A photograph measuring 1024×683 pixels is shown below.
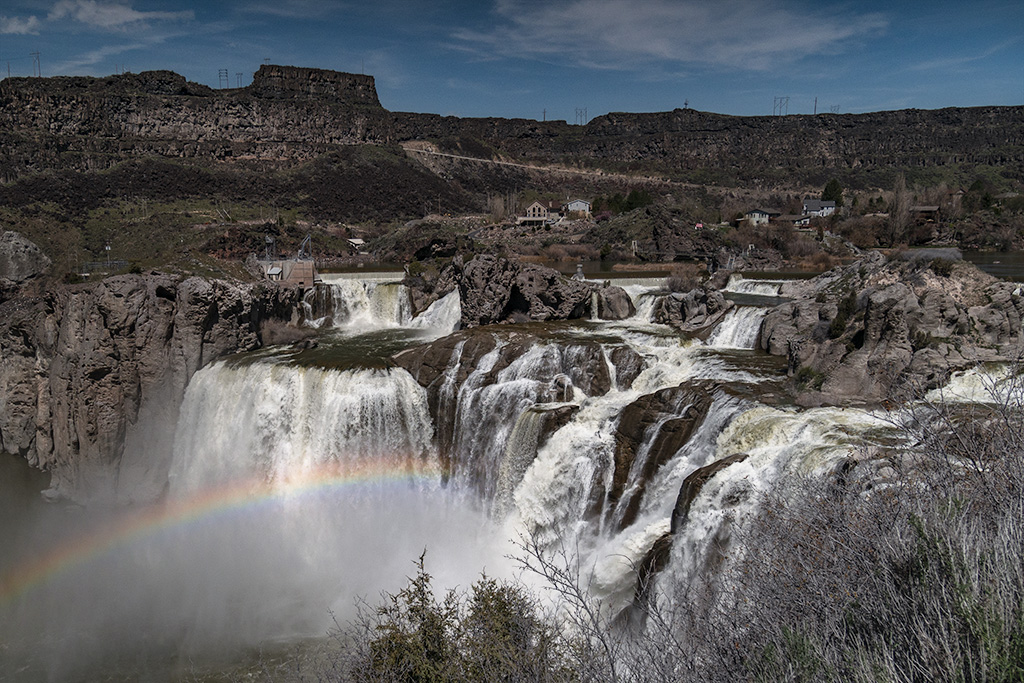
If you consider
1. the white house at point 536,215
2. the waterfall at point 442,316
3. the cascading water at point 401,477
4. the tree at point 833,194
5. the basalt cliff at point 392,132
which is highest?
the basalt cliff at point 392,132

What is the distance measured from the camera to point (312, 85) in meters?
145

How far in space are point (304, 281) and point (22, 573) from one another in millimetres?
17599

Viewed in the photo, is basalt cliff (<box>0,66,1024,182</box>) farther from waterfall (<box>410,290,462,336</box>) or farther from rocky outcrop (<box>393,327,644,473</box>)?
rocky outcrop (<box>393,327,644,473</box>)

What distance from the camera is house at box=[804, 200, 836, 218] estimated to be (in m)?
79.1

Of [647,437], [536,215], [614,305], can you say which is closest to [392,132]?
[536,215]

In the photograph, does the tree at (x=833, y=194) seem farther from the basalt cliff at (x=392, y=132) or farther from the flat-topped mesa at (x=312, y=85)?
the flat-topped mesa at (x=312, y=85)

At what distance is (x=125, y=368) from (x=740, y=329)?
2150 cm

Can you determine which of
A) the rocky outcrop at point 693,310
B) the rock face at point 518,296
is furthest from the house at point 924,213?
A: the rock face at point 518,296

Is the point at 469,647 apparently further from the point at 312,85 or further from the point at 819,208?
the point at 312,85

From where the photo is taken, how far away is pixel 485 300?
1085 inches

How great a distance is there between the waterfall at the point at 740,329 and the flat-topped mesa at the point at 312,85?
135744 millimetres

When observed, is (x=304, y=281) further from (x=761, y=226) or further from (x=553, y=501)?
(x=761, y=226)

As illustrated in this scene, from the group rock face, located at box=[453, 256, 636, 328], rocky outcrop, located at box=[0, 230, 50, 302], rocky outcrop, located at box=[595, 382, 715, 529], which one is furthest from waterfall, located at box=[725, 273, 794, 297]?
rocky outcrop, located at box=[0, 230, 50, 302]

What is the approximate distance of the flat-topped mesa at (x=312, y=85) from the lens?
461 ft
